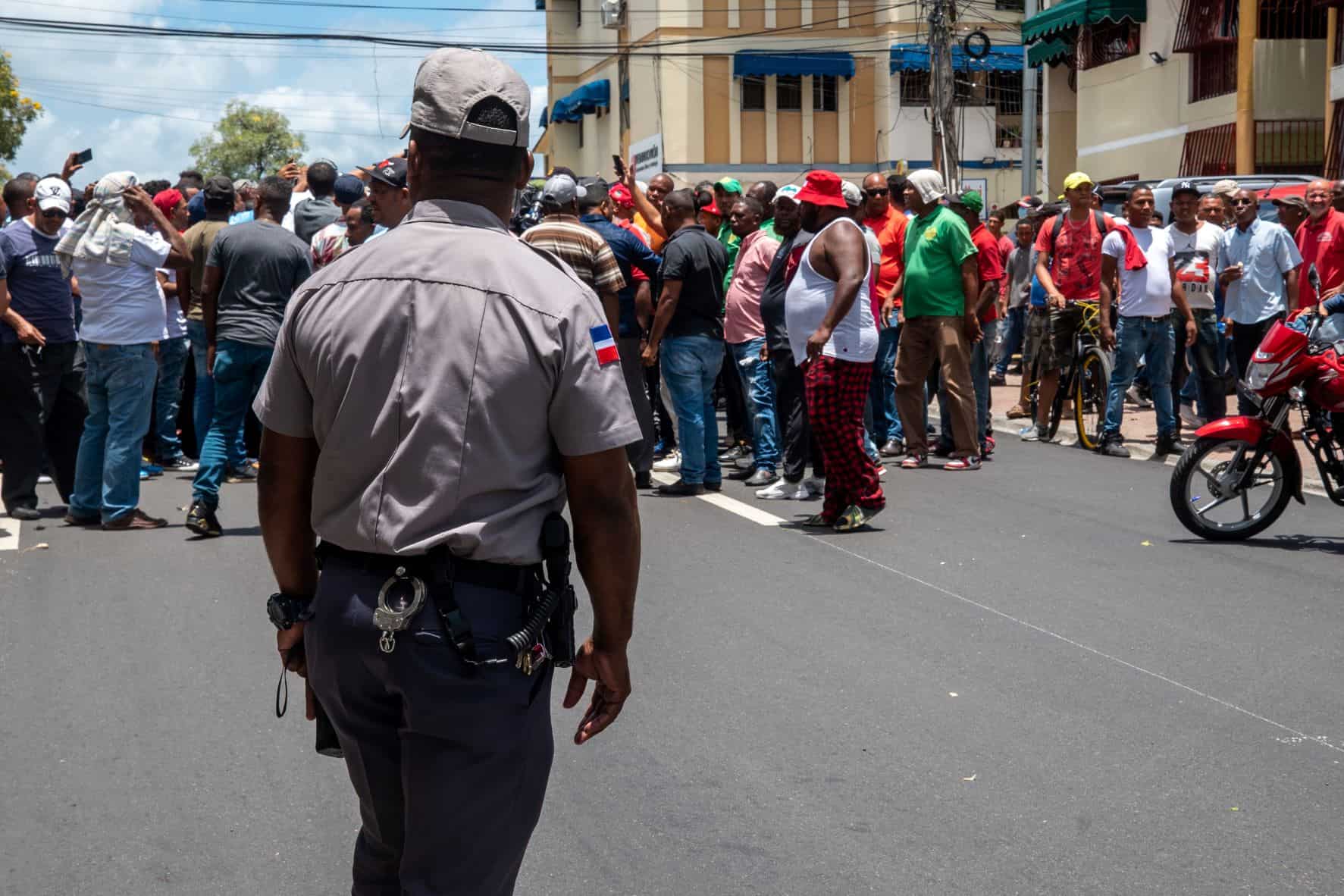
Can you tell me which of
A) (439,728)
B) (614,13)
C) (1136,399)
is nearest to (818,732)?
(439,728)

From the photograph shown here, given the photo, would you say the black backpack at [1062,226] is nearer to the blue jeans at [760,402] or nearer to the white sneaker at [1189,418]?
the white sneaker at [1189,418]

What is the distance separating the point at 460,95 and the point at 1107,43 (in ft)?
99.0

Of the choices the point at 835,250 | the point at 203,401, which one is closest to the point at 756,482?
the point at 835,250

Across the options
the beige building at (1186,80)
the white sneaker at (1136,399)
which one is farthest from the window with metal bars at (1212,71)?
the white sneaker at (1136,399)

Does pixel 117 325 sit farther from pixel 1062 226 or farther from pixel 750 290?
pixel 1062 226

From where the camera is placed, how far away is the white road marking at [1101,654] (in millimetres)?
5234

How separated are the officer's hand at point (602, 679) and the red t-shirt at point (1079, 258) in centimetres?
1034

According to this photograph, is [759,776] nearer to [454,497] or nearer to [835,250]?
[454,497]

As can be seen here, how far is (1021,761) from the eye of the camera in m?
4.99

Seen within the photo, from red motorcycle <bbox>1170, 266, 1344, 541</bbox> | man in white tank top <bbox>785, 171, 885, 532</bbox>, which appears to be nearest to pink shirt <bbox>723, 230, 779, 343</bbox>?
man in white tank top <bbox>785, 171, 885, 532</bbox>

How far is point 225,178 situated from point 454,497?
8.20 meters

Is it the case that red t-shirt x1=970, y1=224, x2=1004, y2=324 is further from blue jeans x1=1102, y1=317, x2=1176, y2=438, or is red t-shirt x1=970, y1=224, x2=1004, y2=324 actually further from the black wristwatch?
the black wristwatch

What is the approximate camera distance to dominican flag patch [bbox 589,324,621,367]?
2.79 metres

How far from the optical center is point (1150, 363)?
490 inches
